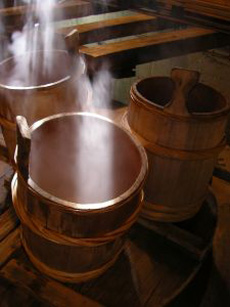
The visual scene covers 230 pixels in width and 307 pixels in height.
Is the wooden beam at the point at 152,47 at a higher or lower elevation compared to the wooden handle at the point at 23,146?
higher

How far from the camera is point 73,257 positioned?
192 cm

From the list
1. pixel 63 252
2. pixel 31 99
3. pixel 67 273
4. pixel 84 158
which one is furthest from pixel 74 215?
pixel 31 99

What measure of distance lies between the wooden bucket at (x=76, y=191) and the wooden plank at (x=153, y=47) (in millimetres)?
855

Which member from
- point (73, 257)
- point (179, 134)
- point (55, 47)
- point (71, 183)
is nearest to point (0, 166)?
point (71, 183)

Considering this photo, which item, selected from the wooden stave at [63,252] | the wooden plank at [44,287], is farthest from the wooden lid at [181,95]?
the wooden plank at [44,287]

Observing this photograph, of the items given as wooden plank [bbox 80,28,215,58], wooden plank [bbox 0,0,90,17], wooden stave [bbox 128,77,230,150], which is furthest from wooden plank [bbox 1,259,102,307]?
wooden plank [bbox 0,0,90,17]

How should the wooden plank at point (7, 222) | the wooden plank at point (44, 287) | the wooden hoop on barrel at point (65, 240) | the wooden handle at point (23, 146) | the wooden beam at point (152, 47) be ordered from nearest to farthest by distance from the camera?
the wooden handle at point (23, 146)
the wooden hoop on barrel at point (65, 240)
the wooden plank at point (44, 287)
the wooden plank at point (7, 222)
the wooden beam at point (152, 47)

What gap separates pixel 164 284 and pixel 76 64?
171cm

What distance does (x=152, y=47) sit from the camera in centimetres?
306

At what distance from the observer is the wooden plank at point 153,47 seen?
2.87 metres

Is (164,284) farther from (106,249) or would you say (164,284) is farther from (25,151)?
(25,151)

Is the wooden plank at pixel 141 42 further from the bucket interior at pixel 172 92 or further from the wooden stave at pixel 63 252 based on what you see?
the wooden stave at pixel 63 252

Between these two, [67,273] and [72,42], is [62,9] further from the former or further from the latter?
[67,273]

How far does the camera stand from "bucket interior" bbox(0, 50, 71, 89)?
2.74 metres
